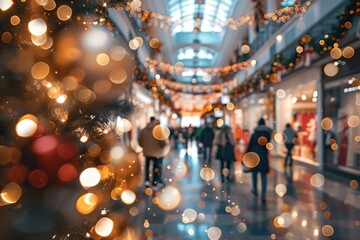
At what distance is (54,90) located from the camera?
1.98m

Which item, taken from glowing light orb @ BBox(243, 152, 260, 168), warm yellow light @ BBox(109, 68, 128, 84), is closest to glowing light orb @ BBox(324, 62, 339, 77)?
glowing light orb @ BBox(243, 152, 260, 168)

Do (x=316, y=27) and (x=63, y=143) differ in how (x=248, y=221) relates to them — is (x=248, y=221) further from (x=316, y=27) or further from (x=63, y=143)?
(x=316, y=27)

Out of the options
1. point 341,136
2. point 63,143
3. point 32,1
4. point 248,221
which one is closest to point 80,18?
point 32,1

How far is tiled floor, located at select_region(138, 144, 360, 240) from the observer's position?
546 cm

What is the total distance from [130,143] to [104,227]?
1.60 metres

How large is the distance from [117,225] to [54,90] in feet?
3.47

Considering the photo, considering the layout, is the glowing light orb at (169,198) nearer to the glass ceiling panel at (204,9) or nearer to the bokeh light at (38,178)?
the bokeh light at (38,178)

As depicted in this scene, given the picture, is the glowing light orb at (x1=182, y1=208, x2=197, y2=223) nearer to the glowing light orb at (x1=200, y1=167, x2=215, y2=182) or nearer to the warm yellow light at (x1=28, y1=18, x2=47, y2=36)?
the glowing light orb at (x1=200, y1=167, x2=215, y2=182)

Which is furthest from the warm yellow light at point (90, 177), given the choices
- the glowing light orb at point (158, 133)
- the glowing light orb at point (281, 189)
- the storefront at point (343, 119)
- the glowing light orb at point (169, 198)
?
the storefront at point (343, 119)

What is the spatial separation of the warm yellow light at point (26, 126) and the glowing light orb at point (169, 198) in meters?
5.49

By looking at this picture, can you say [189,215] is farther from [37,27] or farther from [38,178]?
[37,27]

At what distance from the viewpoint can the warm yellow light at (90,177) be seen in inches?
77.9

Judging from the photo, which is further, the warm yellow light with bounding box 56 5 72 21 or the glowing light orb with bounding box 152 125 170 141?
the glowing light orb with bounding box 152 125 170 141

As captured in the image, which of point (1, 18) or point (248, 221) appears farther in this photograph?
point (248, 221)
